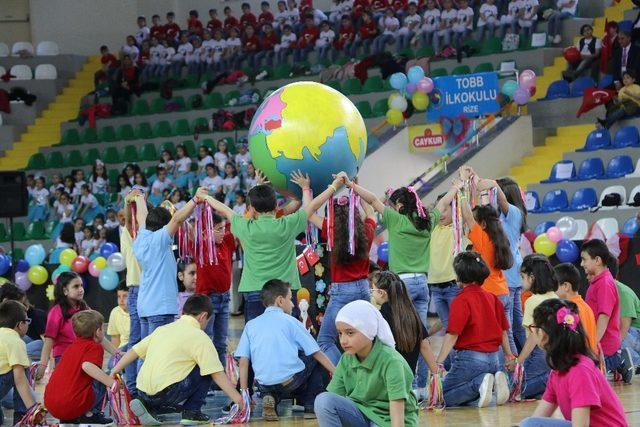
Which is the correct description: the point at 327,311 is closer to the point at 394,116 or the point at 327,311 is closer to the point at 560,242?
the point at 560,242

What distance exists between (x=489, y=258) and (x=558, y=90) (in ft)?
33.0

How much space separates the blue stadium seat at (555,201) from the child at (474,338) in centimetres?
791

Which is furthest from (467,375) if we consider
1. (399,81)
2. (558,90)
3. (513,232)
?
(558,90)

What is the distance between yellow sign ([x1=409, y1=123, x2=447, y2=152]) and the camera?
59.2 ft

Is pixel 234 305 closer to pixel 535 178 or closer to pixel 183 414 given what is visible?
pixel 535 178

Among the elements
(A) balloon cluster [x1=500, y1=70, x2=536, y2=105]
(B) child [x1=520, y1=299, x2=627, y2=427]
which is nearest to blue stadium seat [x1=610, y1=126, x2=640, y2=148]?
(A) balloon cluster [x1=500, y1=70, x2=536, y2=105]

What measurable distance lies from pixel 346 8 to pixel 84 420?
53.6 ft

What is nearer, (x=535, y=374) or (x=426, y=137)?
(x=535, y=374)

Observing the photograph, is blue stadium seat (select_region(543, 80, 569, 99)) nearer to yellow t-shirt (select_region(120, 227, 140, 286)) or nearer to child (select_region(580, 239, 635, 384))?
child (select_region(580, 239, 635, 384))

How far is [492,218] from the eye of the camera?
9000 millimetres

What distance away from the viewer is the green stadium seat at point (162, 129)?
23.2 meters

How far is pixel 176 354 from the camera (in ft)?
26.3

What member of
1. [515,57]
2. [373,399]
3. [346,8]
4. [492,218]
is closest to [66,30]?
[346,8]

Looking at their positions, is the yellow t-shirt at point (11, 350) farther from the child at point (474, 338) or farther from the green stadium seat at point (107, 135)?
the green stadium seat at point (107, 135)
